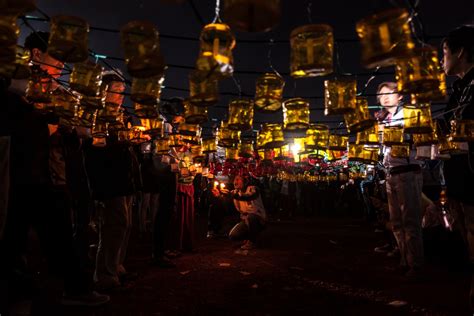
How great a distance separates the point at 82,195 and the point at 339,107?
358 centimetres

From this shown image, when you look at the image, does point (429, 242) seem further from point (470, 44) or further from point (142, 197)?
point (142, 197)

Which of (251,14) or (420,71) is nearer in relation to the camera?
(251,14)

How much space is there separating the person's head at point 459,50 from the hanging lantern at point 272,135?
1757 millimetres

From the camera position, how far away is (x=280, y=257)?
22.1ft

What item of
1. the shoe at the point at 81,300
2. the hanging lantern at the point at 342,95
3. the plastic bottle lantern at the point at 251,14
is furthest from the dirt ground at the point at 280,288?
the plastic bottle lantern at the point at 251,14

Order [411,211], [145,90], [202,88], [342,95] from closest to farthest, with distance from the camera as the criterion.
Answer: [202,88]
[145,90]
[342,95]
[411,211]

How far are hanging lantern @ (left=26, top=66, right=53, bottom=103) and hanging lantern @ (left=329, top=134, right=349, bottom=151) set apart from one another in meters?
3.00

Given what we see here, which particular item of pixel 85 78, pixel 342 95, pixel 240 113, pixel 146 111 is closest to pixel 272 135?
pixel 240 113

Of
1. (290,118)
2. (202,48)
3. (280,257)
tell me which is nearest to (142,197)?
(280,257)

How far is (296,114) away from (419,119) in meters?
1.12

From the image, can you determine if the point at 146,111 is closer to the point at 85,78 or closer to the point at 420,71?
the point at 85,78

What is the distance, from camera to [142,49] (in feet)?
7.57

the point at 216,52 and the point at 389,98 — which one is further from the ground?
the point at 389,98

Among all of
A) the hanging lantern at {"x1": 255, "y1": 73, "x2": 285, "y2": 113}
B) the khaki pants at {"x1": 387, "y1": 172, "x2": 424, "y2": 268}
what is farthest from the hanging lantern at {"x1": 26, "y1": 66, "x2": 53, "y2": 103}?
the khaki pants at {"x1": 387, "y1": 172, "x2": 424, "y2": 268}
